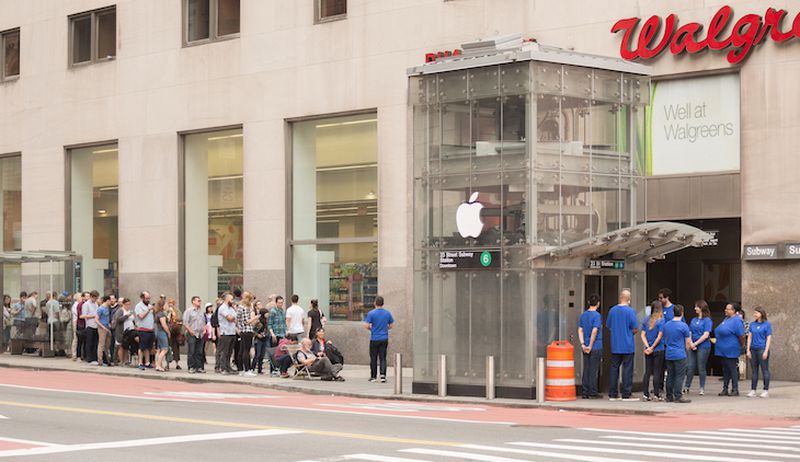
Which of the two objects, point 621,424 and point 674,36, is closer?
point 621,424

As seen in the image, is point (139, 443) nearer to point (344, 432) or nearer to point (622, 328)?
point (344, 432)

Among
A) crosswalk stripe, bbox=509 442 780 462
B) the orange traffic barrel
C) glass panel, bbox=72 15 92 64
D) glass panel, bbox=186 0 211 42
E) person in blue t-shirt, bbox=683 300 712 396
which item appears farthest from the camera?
glass panel, bbox=72 15 92 64

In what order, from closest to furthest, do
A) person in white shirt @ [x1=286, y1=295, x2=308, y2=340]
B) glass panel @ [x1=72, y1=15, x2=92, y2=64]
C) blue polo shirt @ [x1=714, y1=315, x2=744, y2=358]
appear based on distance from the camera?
blue polo shirt @ [x1=714, y1=315, x2=744, y2=358], person in white shirt @ [x1=286, y1=295, x2=308, y2=340], glass panel @ [x1=72, y1=15, x2=92, y2=64]

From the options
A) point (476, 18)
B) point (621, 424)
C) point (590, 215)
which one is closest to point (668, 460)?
point (621, 424)

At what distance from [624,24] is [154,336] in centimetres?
1332

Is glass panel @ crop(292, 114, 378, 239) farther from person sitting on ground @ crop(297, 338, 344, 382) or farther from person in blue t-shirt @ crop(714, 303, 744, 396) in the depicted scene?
person in blue t-shirt @ crop(714, 303, 744, 396)

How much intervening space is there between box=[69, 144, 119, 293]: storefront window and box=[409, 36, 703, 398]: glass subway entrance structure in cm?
1932

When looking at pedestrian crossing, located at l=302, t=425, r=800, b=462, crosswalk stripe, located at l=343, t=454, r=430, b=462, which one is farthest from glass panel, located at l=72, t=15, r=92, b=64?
crosswalk stripe, located at l=343, t=454, r=430, b=462

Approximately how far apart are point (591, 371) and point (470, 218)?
3486 mm

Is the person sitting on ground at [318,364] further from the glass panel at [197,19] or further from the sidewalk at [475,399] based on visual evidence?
the glass panel at [197,19]

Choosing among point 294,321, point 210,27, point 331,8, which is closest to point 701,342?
point 294,321

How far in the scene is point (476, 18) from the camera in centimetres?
3162

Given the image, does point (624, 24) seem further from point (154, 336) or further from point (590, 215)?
point (154, 336)

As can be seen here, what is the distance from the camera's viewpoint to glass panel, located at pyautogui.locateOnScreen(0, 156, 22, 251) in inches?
1753
